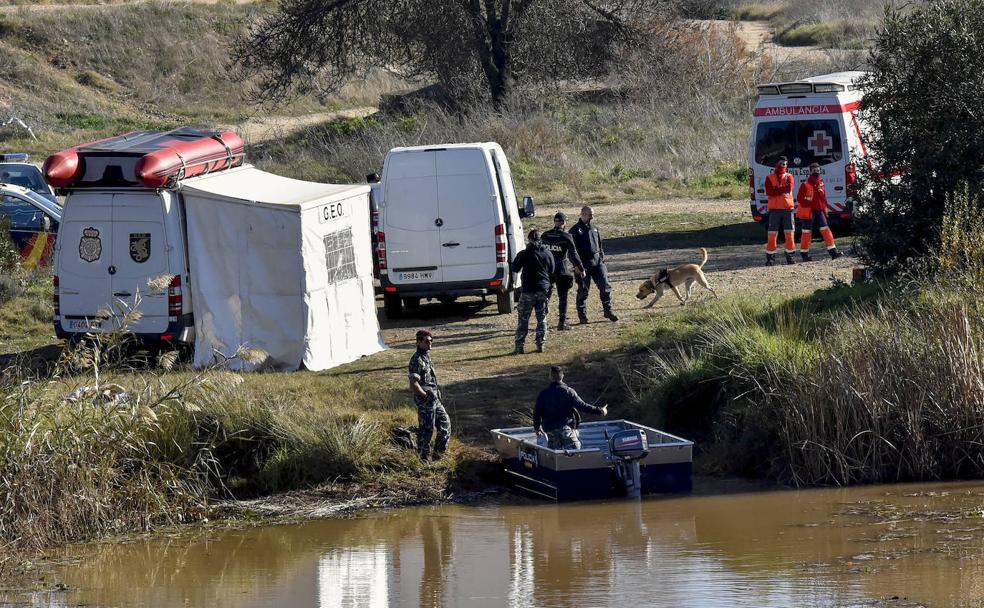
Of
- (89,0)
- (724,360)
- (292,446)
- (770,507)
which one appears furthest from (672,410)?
(89,0)

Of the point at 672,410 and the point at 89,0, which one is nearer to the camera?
the point at 672,410

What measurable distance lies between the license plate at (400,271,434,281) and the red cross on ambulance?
26.1ft

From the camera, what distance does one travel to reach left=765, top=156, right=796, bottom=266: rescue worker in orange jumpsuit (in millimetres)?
20344

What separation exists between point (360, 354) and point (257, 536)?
4645 millimetres

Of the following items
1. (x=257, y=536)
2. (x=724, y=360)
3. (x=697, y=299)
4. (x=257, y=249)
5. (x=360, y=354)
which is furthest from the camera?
(x=697, y=299)

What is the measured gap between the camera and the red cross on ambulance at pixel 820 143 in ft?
71.6

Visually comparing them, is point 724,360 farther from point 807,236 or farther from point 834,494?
point 807,236

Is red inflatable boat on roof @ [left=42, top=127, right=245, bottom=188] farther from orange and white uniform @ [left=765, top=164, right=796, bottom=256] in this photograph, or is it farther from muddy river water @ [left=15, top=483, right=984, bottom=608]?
orange and white uniform @ [left=765, top=164, right=796, bottom=256]

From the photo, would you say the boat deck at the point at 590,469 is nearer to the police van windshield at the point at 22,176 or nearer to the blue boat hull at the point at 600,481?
the blue boat hull at the point at 600,481

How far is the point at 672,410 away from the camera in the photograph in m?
13.6

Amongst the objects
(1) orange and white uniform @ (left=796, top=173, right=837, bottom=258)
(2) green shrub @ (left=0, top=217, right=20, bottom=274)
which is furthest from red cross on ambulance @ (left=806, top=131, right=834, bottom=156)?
(2) green shrub @ (left=0, top=217, right=20, bottom=274)

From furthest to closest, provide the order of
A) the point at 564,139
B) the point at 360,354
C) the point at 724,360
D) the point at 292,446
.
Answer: the point at 564,139 < the point at 360,354 < the point at 724,360 < the point at 292,446

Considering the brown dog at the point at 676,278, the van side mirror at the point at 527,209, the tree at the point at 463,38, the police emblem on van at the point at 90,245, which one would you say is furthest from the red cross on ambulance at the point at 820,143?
the tree at the point at 463,38

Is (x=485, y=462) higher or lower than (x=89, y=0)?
lower
